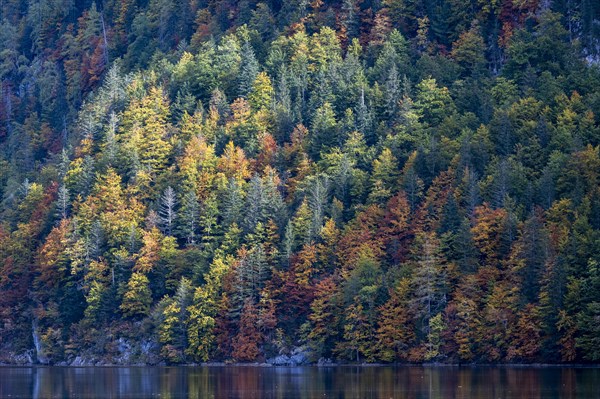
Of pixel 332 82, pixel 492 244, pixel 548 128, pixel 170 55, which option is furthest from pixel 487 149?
pixel 170 55

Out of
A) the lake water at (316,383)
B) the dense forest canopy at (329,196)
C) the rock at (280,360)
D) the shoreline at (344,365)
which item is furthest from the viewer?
the rock at (280,360)

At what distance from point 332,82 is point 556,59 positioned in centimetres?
2747

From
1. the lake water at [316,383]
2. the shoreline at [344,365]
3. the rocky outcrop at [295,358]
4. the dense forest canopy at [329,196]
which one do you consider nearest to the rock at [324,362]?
the shoreline at [344,365]

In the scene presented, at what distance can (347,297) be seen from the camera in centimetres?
13150

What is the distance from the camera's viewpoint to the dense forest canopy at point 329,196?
126 meters

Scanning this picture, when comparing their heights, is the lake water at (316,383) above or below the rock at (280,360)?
below

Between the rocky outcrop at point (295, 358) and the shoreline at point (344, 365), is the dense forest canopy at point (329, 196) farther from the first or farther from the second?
the rocky outcrop at point (295, 358)

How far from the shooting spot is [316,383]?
103m

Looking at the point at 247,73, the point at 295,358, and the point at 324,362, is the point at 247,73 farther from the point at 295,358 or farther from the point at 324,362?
the point at 324,362

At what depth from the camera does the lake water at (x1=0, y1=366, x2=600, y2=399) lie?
3553 inches

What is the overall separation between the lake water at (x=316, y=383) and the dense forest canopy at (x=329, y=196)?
28.4ft

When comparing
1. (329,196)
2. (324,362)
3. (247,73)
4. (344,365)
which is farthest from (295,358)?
(247,73)

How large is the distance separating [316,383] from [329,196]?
50.3 metres

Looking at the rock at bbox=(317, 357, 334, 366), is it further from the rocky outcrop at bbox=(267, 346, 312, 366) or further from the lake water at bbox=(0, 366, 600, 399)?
the lake water at bbox=(0, 366, 600, 399)
